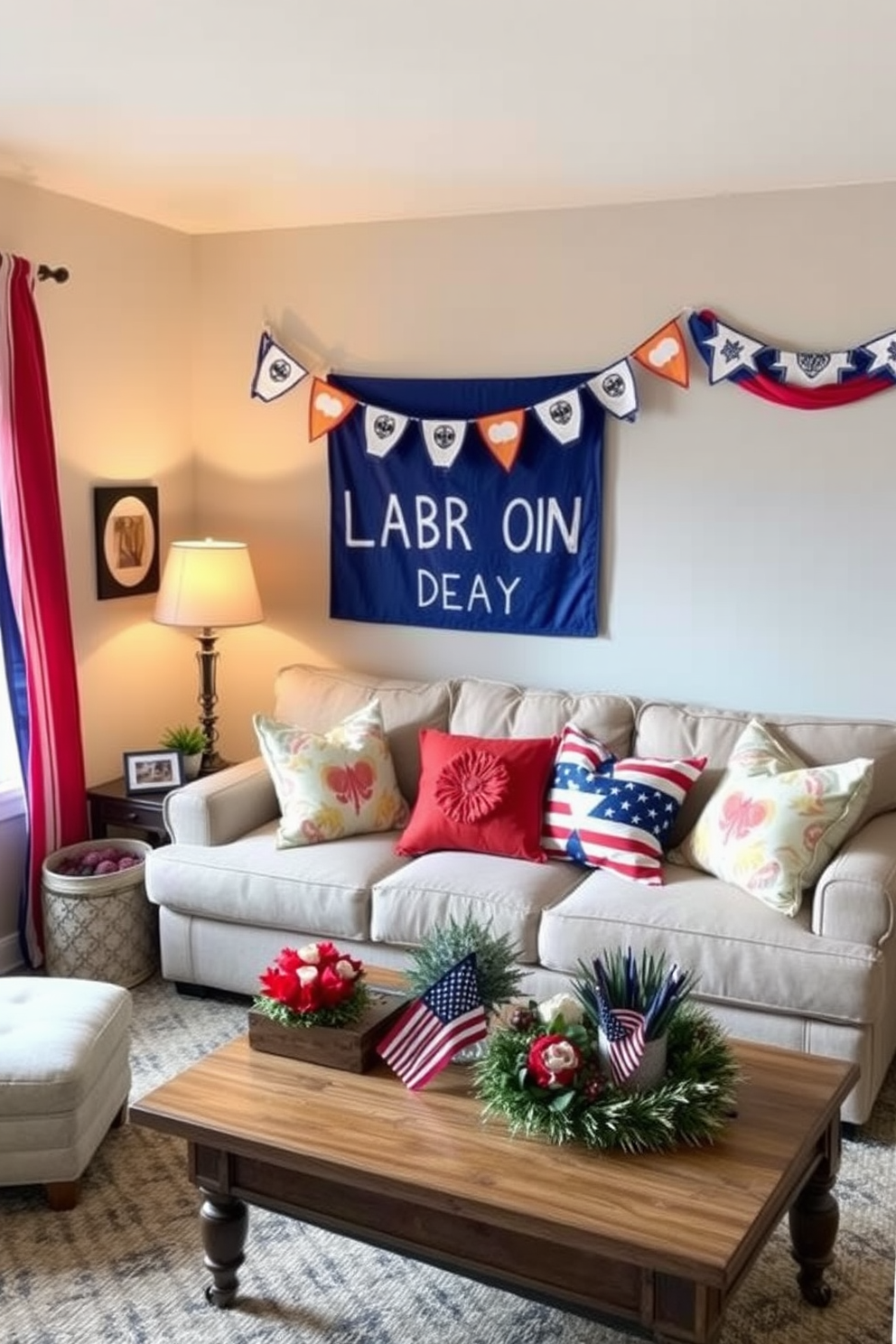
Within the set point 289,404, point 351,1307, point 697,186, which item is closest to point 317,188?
point 289,404

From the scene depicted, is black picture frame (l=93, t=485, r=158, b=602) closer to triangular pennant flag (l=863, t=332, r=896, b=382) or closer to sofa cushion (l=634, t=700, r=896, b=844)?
sofa cushion (l=634, t=700, r=896, b=844)

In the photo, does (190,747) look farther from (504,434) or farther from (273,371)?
(504,434)

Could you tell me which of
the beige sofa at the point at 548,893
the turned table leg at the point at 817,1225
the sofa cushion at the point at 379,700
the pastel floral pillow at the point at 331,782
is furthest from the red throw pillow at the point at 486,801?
the turned table leg at the point at 817,1225

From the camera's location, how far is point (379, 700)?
4043 millimetres

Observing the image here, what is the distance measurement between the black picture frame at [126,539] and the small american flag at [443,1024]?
2.38m

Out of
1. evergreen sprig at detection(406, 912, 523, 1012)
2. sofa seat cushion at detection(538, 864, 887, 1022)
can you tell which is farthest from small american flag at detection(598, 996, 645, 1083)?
sofa seat cushion at detection(538, 864, 887, 1022)

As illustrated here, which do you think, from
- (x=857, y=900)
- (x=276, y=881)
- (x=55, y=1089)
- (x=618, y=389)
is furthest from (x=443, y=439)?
(x=55, y=1089)

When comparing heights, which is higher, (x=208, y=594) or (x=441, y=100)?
(x=441, y=100)

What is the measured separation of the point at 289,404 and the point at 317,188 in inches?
33.0

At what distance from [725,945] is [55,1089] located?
1.54 meters

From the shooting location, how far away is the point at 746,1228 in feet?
6.15

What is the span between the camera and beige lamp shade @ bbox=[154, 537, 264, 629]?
161 inches

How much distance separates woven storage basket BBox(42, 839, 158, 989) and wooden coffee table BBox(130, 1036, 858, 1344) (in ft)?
4.56

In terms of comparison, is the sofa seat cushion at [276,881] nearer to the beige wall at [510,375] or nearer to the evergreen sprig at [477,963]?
the beige wall at [510,375]
